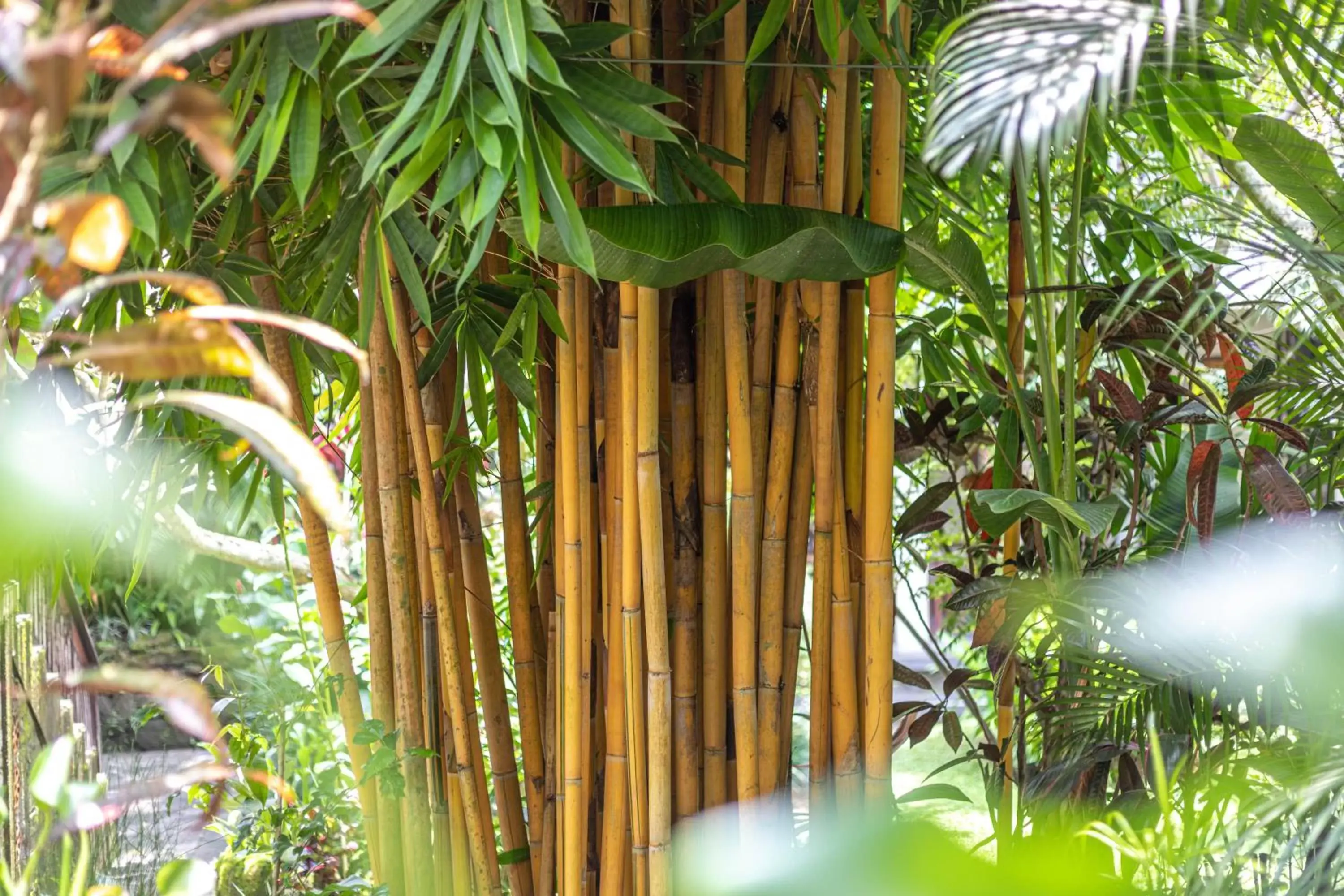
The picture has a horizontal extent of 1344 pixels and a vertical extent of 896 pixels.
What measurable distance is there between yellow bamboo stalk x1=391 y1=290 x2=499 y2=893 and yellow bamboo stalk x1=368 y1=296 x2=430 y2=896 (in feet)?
0.09

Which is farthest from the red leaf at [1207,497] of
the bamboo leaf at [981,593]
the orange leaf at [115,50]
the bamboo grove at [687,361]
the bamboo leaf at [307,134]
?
the orange leaf at [115,50]

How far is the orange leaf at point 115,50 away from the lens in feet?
1.49

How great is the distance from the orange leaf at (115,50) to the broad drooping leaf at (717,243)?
526 millimetres

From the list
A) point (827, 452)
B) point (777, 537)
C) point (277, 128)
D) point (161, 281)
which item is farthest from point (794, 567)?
point (161, 281)

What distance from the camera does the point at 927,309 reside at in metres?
2.92

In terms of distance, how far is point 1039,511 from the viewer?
1.20m

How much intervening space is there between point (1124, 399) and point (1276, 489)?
0.23 metres

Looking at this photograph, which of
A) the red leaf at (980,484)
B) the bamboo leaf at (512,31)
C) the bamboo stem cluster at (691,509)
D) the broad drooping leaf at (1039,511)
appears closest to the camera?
the bamboo leaf at (512,31)

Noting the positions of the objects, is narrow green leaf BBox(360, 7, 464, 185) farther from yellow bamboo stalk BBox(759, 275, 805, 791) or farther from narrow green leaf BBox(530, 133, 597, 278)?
yellow bamboo stalk BBox(759, 275, 805, 791)

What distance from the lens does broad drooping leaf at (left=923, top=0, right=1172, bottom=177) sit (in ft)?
2.72

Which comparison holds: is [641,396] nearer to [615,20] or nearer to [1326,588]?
[615,20]

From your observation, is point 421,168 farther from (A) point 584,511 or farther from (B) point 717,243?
(A) point 584,511

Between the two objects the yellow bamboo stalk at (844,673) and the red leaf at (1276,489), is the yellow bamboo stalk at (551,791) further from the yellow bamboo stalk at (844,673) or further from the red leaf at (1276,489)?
the red leaf at (1276,489)

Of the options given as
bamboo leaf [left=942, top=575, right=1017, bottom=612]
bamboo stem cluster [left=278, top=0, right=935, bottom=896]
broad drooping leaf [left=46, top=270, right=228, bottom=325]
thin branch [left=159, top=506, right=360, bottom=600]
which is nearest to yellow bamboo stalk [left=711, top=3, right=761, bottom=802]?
bamboo stem cluster [left=278, top=0, right=935, bottom=896]
